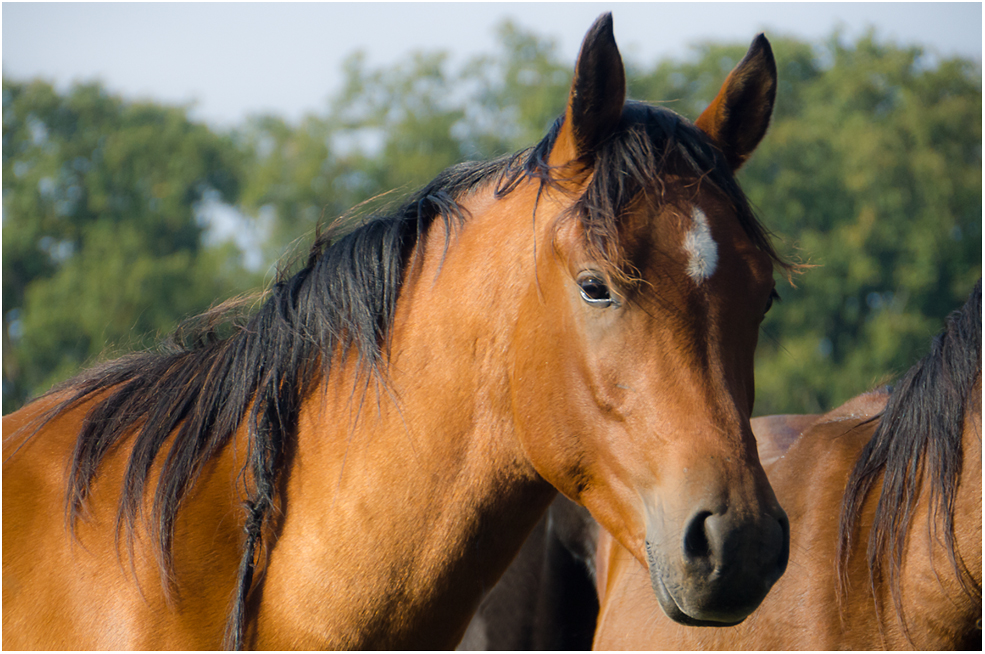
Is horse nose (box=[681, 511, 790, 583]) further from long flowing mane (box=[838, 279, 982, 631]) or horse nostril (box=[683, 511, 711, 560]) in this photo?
long flowing mane (box=[838, 279, 982, 631])

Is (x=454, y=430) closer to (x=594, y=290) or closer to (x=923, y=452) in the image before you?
(x=594, y=290)

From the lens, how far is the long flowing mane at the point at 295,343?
6.68 ft

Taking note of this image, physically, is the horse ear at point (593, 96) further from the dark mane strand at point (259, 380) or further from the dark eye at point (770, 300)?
the dark eye at point (770, 300)

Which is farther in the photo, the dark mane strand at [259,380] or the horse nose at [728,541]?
the dark mane strand at [259,380]

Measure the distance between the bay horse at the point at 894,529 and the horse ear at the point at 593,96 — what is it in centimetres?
149

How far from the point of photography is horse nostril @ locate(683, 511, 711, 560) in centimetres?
172

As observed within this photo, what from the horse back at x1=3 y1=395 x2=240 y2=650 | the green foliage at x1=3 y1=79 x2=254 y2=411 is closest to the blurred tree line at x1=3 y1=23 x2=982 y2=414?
the green foliage at x1=3 y1=79 x2=254 y2=411

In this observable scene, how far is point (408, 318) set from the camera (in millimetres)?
2197

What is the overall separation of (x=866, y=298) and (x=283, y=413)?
24259 millimetres

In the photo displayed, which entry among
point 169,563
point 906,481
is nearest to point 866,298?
point 906,481

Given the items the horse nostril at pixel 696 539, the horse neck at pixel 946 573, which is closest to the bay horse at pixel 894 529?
the horse neck at pixel 946 573

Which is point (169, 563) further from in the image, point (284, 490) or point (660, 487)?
point (660, 487)

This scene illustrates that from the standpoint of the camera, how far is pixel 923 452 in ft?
8.26

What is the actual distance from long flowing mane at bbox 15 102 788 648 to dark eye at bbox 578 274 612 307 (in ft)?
0.22
